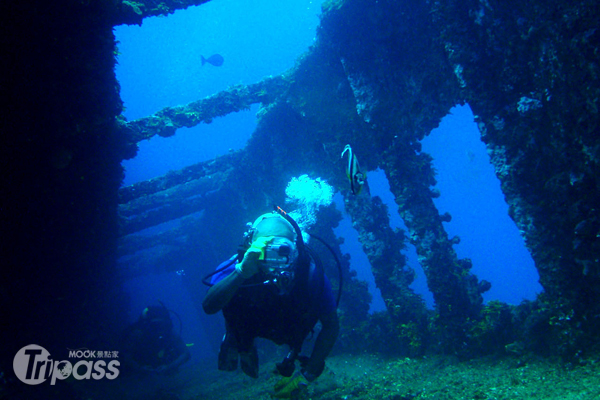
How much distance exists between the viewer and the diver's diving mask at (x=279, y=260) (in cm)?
301

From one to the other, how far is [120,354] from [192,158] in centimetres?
11495

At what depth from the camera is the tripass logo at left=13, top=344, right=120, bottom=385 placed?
7391 mm

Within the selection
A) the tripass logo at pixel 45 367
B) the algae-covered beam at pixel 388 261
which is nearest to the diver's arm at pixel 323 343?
the algae-covered beam at pixel 388 261

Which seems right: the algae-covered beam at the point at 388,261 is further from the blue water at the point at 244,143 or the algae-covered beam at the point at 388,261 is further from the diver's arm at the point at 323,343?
the blue water at the point at 244,143

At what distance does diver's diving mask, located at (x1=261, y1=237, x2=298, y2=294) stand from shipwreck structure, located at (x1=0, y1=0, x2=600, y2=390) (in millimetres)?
4610

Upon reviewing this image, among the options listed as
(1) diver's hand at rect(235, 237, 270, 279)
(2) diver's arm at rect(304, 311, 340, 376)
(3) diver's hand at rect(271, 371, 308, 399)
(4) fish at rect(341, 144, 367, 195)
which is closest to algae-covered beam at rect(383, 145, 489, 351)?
(2) diver's arm at rect(304, 311, 340, 376)

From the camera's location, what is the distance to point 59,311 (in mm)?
9719

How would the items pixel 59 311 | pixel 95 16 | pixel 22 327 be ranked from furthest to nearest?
pixel 59 311 → pixel 22 327 → pixel 95 16

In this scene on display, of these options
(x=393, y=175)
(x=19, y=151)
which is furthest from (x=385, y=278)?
(x=19, y=151)

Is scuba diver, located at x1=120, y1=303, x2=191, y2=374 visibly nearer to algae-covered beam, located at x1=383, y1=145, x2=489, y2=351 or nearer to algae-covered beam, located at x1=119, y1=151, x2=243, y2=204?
algae-covered beam, located at x1=119, y1=151, x2=243, y2=204

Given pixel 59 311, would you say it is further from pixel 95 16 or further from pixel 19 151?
pixel 95 16

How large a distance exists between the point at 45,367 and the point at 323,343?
922cm

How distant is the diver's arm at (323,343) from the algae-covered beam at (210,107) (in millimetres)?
8307

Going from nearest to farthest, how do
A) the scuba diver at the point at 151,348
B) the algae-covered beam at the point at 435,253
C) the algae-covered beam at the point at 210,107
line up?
1. the algae-covered beam at the point at 435,253
2. the algae-covered beam at the point at 210,107
3. the scuba diver at the point at 151,348
